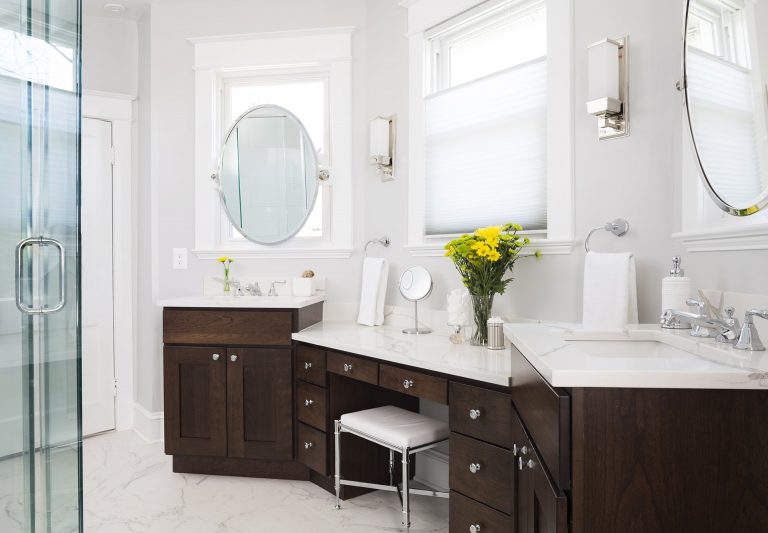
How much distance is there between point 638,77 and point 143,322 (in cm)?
295

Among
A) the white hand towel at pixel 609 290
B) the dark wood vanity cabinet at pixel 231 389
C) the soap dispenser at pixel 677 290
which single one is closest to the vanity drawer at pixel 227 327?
the dark wood vanity cabinet at pixel 231 389

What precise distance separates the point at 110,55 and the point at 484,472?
3.21 metres

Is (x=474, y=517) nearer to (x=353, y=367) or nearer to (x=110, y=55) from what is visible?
(x=353, y=367)

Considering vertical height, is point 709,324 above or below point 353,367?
above

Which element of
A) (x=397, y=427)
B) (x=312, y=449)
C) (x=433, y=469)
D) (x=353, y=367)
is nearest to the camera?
(x=397, y=427)

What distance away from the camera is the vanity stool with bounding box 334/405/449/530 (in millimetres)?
2029

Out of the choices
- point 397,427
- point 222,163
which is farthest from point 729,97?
point 222,163

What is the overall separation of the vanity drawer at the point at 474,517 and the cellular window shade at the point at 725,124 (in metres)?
1.11

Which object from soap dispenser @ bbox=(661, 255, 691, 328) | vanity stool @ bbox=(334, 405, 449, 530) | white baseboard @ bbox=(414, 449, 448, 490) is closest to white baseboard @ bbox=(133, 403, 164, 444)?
vanity stool @ bbox=(334, 405, 449, 530)

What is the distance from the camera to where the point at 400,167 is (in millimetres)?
2822

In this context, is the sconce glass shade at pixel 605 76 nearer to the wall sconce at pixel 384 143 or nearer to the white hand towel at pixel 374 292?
the wall sconce at pixel 384 143

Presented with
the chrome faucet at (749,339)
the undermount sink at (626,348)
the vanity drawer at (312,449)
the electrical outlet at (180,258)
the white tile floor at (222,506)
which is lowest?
the white tile floor at (222,506)

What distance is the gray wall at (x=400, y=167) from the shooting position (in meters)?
1.73

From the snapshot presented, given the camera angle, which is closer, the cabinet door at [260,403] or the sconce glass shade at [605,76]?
the sconce glass shade at [605,76]
